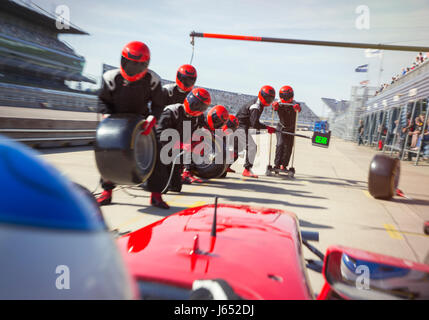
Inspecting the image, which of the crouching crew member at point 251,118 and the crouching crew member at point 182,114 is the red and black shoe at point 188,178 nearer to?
the crouching crew member at point 182,114

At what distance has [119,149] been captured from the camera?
1.49m

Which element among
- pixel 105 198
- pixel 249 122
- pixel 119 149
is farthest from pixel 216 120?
pixel 119 149

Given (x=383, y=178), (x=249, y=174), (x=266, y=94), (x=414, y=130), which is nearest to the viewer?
(x=383, y=178)

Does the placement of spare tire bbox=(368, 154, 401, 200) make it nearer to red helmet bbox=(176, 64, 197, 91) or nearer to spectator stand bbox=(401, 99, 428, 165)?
red helmet bbox=(176, 64, 197, 91)

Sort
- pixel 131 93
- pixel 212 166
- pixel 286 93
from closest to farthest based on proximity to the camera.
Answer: pixel 131 93 → pixel 212 166 → pixel 286 93

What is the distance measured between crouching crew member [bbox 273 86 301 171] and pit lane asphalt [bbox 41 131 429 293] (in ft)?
2.29

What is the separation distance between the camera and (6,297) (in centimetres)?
46

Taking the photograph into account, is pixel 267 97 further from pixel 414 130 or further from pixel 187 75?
Answer: pixel 414 130

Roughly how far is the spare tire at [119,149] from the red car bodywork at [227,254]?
0.36 metres

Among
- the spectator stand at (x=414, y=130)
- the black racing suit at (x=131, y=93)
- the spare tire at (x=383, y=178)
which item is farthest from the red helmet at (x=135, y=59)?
the spectator stand at (x=414, y=130)

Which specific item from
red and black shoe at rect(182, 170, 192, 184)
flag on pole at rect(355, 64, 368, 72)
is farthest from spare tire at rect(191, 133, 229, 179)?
flag on pole at rect(355, 64, 368, 72)

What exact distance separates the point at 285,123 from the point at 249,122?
1.09 m

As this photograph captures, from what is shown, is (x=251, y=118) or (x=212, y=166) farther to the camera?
(x=251, y=118)
